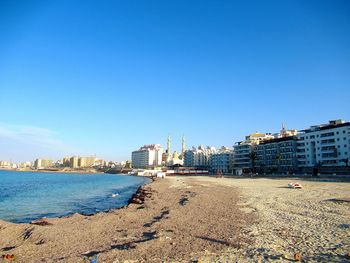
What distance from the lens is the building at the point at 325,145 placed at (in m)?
94.6

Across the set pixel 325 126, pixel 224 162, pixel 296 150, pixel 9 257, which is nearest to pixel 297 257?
pixel 9 257

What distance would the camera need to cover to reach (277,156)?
12431 centimetres

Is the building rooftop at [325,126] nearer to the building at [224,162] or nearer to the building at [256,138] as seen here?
the building at [256,138]

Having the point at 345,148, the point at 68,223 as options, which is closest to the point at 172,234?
the point at 68,223

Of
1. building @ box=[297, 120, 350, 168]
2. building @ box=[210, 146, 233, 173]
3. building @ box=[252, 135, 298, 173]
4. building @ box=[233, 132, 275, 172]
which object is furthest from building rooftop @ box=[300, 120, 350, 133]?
building @ box=[210, 146, 233, 173]

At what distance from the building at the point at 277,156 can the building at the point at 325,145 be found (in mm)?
3188

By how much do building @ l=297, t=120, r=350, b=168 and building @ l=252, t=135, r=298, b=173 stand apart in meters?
3.19

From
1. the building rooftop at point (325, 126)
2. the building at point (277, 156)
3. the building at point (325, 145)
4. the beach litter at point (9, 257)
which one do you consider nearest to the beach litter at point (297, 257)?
the beach litter at point (9, 257)

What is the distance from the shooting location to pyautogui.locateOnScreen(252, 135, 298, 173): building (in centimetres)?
12044

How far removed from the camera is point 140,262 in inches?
428

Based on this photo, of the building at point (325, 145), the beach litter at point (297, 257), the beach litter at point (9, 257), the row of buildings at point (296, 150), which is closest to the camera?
the beach litter at point (297, 257)

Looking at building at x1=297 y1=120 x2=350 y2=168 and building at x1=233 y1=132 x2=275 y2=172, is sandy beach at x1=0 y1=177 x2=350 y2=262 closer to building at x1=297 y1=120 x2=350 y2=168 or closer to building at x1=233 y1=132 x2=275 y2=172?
building at x1=297 y1=120 x2=350 y2=168

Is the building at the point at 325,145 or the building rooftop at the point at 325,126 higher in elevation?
the building rooftop at the point at 325,126

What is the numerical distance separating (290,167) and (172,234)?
117 metres
